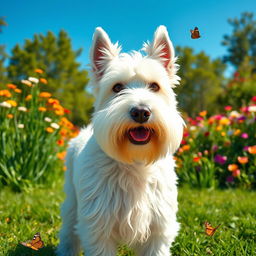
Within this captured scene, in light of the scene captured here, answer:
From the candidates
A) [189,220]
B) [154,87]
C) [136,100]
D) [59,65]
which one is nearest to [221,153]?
[189,220]

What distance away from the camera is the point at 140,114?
2455 millimetres

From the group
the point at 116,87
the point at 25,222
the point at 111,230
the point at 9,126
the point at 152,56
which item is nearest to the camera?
the point at 111,230

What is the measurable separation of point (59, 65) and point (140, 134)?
2690 cm

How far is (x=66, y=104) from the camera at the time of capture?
1006 inches

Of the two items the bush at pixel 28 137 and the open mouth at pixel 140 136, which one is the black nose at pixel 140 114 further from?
the bush at pixel 28 137

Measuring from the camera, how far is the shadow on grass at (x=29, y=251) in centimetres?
349

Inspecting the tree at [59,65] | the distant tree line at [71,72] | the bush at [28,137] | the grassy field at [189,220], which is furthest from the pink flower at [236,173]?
the tree at [59,65]

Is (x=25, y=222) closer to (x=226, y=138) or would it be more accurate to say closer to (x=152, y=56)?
(x=152, y=56)

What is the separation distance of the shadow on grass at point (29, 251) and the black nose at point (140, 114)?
194 centimetres

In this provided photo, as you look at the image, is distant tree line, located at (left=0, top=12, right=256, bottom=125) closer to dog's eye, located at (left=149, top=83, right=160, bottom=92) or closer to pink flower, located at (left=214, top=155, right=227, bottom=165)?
pink flower, located at (left=214, top=155, right=227, bottom=165)

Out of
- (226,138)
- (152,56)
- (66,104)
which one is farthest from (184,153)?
(66,104)

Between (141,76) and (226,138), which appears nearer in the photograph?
(141,76)

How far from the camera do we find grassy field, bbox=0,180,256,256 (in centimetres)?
350

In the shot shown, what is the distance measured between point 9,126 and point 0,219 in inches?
102
